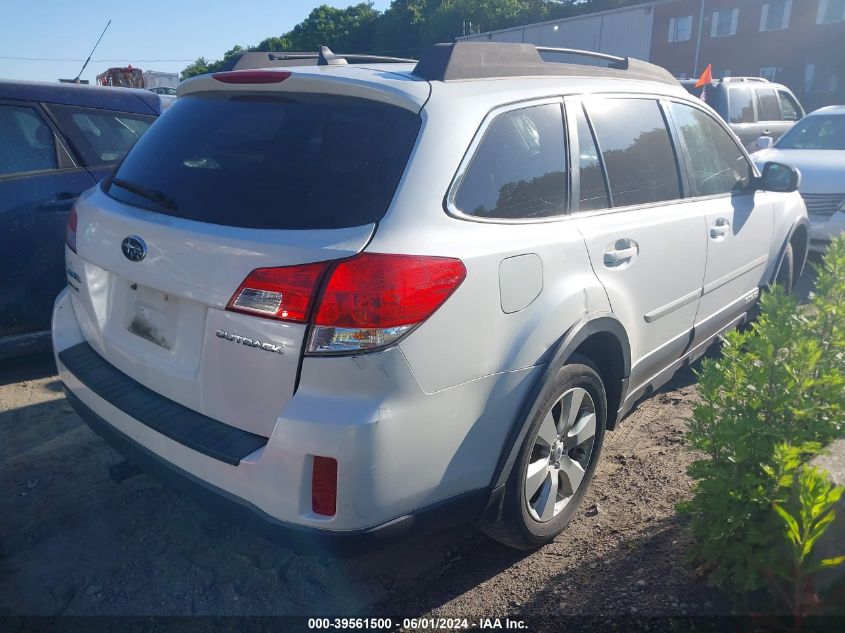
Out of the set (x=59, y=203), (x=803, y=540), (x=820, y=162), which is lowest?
(x=803, y=540)

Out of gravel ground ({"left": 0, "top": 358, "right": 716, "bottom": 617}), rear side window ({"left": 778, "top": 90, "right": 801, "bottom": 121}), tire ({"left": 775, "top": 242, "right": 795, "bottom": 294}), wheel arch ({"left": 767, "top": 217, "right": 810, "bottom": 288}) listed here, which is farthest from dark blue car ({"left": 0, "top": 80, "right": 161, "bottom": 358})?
rear side window ({"left": 778, "top": 90, "right": 801, "bottom": 121})

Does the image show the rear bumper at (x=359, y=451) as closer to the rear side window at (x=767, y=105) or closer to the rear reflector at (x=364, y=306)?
the rear reflector at (x=364, y=306)

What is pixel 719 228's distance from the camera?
3.76 meters

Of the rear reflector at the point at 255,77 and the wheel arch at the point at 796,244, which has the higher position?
the rear reflector at the point at 255,77

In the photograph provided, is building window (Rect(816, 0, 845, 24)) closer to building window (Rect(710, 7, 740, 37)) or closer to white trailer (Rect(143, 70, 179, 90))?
building window (Rect(710, 7, 740, 37))

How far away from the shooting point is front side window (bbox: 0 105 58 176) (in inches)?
164

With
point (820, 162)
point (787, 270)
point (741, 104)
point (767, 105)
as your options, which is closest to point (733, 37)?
point (767, 105)

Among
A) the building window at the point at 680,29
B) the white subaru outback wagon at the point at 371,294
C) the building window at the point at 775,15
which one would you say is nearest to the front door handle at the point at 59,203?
the white subaru outback wagon at the point at 371,294

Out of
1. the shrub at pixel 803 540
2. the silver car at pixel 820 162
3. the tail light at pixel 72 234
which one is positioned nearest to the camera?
the shrub at pixel 803 540

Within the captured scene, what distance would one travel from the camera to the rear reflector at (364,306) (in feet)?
6.28

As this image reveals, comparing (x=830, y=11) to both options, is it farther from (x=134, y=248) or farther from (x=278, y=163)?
(x=134, y=248)

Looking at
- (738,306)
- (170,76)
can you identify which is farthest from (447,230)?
(170,76)

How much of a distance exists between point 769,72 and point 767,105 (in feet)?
92.2

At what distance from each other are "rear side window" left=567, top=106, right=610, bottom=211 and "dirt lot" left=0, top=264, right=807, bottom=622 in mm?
1394
